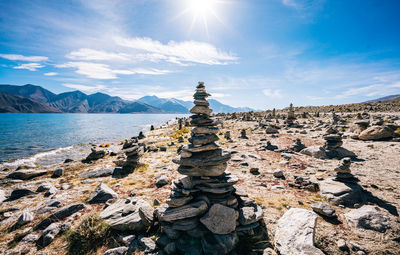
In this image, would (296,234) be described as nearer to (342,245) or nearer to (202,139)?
(342,245)

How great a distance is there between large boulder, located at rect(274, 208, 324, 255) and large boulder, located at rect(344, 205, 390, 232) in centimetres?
172

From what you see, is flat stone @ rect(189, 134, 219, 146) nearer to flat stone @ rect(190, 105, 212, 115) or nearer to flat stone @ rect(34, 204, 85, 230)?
flat stone @ rect(190, 105, 212, 115)

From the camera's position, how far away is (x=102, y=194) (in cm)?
991

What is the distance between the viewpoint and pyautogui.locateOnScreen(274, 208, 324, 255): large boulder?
5.39 m

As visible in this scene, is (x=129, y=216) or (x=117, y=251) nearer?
(x=117, y=251)

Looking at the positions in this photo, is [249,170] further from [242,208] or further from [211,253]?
[211,253]

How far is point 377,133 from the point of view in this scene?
17969 millimetres

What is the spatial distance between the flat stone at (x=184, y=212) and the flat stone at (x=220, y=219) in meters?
0.31

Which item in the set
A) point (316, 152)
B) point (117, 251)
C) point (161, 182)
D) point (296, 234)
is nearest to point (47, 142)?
point (161, 182)

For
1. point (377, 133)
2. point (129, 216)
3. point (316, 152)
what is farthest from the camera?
point (377, 133)

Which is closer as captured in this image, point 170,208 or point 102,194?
point 170,208

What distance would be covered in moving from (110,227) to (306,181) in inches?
442

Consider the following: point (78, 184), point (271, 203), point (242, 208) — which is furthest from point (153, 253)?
point (78, 184)

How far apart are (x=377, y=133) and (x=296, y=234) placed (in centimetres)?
2029
